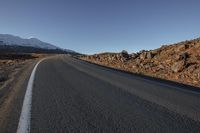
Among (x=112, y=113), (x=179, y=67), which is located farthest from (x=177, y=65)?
(x=112, y=113)

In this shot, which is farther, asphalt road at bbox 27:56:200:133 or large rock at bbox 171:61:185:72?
large rock at bbox 171:61:185:72

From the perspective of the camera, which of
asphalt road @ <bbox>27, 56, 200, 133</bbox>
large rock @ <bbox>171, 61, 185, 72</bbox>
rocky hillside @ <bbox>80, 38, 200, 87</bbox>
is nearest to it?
asphalt road @ <bbox>27, 56, 200, 133</bbox>

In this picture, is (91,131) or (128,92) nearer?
(91,131)

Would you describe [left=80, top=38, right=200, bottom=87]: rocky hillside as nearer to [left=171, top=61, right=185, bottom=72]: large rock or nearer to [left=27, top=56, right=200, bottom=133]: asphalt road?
[left=171, top=61, right=185, bottom=72]: large rock

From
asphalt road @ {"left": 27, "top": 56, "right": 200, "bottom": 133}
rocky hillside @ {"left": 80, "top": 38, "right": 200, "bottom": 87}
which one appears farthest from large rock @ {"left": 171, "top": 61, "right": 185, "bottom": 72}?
asphalt road @ {"left": 27, "top": 56, "right": 200, "bottom": 133}

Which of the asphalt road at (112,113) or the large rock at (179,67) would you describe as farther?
the large rock at (179,67)

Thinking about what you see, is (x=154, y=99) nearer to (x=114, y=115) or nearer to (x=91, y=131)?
(x=114, y=115)

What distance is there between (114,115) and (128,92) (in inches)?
131

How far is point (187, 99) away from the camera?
8312 mm

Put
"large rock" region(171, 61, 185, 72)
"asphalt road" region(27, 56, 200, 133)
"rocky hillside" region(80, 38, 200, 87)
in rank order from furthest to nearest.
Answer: "large rock" region(171, 61, 185, 72), "rocky hillside" region(80, 38, 200, 87), "asphalt road" region(27, 56, 200, 133)

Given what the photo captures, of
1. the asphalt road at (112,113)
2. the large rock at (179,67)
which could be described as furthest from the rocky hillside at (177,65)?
the asphalt road at (112,113)

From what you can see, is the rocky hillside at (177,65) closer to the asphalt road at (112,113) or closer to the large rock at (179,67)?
the large rock at (179,67)

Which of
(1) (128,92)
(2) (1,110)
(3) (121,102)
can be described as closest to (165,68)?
(1) (128,92)

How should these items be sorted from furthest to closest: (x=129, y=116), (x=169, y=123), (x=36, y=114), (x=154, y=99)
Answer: (x=154, y=99), (x=36, y=114), (x=129, y=116), (x=169, y=123)
